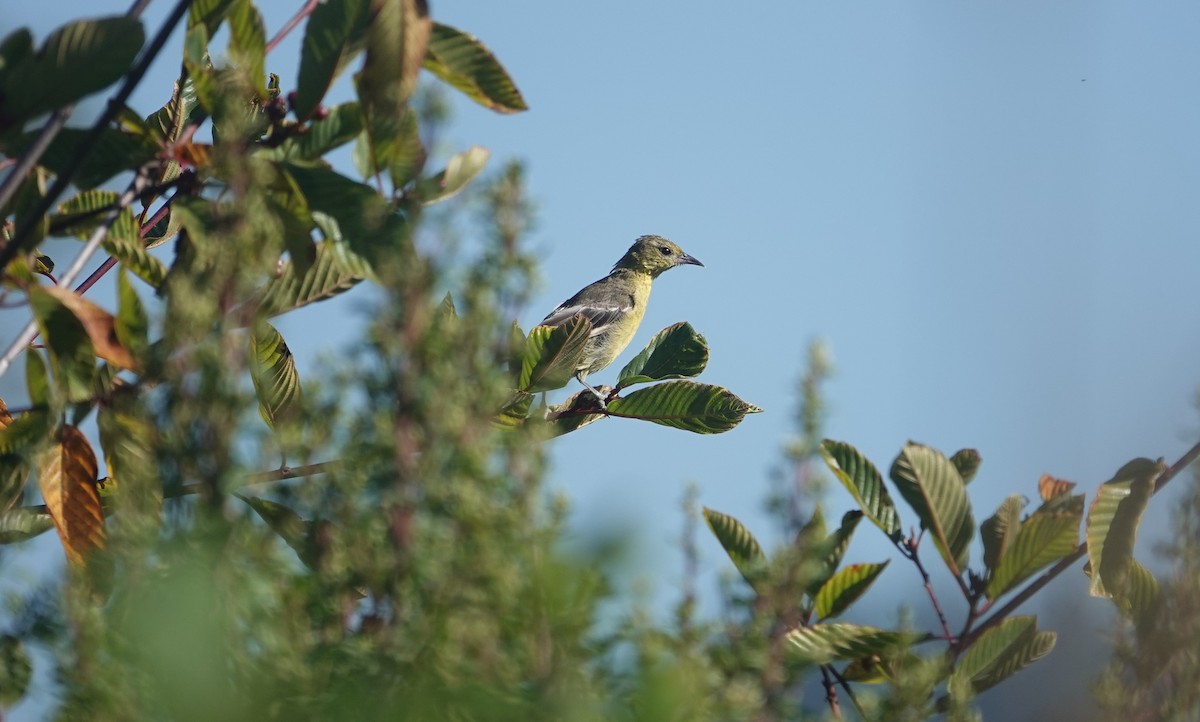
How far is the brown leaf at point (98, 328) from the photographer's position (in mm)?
2180

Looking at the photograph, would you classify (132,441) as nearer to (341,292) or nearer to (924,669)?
(341,292)

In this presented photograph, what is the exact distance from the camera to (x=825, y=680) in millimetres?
2234

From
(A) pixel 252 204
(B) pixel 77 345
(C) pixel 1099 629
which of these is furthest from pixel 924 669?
(B) pixel 77 345

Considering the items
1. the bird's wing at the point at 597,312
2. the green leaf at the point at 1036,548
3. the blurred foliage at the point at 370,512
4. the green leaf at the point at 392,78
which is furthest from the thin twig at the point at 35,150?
the bird's wing at the point at 597,312

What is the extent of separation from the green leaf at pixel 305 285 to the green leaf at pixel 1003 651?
4.61 feet

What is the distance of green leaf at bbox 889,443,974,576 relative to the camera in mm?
2410

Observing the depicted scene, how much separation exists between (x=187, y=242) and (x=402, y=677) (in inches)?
59.5

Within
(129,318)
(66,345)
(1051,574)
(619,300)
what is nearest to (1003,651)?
(1051,574)

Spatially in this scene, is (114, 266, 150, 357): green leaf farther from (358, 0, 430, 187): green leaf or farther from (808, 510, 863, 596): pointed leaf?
(808, 510, 863, 596): pointed leaf

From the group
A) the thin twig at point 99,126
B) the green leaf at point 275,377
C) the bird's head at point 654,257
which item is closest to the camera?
the thin twig at point 99,126

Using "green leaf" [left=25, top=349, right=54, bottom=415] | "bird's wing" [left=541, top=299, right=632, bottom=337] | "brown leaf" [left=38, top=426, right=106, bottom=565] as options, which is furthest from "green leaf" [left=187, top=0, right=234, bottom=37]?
"bird's wing" [left=541, top=299, right=632, bottom=337]

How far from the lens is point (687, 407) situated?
3.52 m

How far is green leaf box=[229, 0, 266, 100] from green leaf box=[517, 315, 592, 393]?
3.20 feet

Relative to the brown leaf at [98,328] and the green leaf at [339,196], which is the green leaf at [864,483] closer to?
the green leaf at [339,196]
